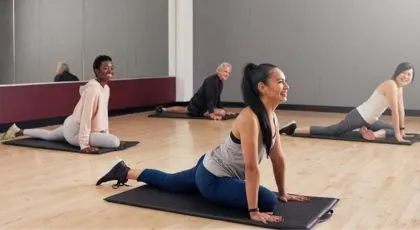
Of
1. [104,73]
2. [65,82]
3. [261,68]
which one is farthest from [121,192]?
[65,82]

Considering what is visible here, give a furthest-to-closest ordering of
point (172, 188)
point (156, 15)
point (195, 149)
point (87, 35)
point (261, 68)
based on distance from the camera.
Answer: point (156, 15) < point (87, 35) < point (195, 149) < point (172, 188) < point (261, 68)

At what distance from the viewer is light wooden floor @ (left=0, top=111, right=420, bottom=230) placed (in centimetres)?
302

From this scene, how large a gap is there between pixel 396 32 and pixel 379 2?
20.6 inches

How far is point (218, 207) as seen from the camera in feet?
10.4

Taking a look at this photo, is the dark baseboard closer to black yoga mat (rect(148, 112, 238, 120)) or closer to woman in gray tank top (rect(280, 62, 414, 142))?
black yoga mat (rect(148, 112, 238, 120))

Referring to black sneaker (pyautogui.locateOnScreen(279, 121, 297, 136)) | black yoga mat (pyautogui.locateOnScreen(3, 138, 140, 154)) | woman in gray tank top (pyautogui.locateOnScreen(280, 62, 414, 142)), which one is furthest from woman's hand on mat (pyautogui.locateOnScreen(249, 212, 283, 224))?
black sneaker (pyautogui.locateOnScreen(279, 121, 297, 136))

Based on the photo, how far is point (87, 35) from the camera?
7.83 metres

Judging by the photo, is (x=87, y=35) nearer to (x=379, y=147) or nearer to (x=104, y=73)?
(x=104, y=73)

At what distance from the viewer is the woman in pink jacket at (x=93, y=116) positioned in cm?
491

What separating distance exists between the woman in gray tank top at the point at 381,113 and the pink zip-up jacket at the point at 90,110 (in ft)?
7.67

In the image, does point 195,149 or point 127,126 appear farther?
point 127,126

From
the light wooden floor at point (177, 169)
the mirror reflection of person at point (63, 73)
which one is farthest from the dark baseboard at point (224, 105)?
the light wooden floor at point (177, 169)

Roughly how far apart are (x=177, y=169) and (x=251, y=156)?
5.52 ft

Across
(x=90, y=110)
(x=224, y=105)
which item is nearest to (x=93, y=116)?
(x=90, y=110)
